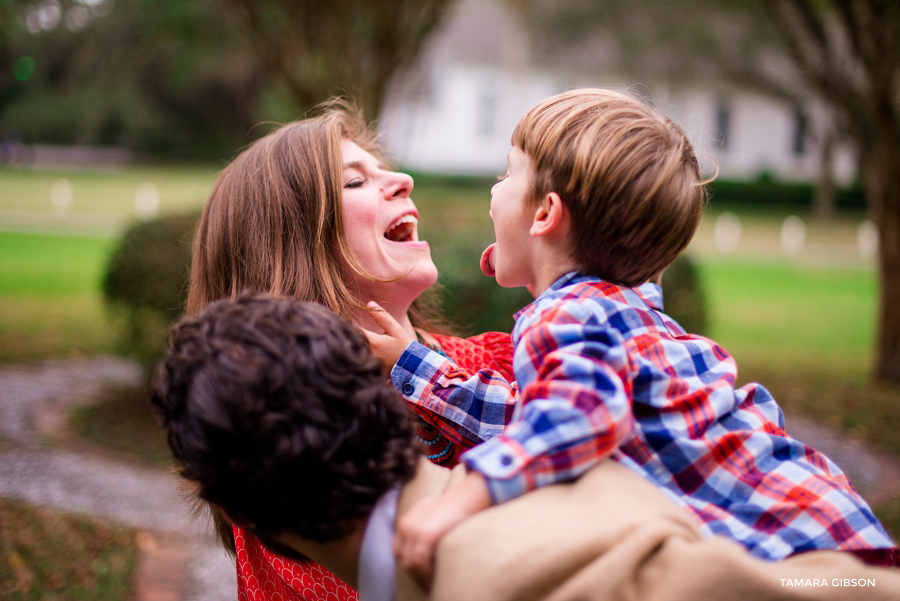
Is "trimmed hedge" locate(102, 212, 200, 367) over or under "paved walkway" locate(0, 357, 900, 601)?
over

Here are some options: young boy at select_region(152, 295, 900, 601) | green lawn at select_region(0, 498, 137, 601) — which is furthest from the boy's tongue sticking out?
green lawn at select_region(0, 498, 137, 601)

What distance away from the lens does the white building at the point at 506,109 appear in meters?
33.9

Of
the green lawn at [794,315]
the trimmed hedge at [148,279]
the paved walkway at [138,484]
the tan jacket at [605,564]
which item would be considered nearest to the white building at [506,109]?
the green lawn at [794,315]

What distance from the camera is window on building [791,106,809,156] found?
3675 centimetres

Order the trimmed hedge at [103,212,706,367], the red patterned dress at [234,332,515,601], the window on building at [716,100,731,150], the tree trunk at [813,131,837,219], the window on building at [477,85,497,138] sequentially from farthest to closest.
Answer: the window on building at [716,100,731,150]
the window on building at [477,85,497,138]
the tree trunk at [813,131,837,219]
the trimmed hedge at [103,212,706,367]
the red patterned dress at [234,332,515,601]

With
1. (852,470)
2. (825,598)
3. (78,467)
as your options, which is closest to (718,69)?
(852,470)

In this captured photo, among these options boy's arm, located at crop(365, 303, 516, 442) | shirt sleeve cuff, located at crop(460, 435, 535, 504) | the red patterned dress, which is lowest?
the red patterned dress

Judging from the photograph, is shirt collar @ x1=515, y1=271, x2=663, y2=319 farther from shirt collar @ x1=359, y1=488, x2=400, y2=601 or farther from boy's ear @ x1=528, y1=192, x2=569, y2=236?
shirt collar @ x1=359, y1=488, x2=400, y2=601

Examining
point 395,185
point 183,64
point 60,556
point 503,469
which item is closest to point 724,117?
point 183,64

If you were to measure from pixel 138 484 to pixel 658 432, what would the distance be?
4900 mm

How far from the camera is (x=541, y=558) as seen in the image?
121cm

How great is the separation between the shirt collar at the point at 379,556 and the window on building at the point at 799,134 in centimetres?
4018

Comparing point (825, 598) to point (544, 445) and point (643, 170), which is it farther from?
point (643, 170)

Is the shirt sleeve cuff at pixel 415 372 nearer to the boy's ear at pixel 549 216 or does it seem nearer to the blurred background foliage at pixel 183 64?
the boy's ear at pixel 549 216
